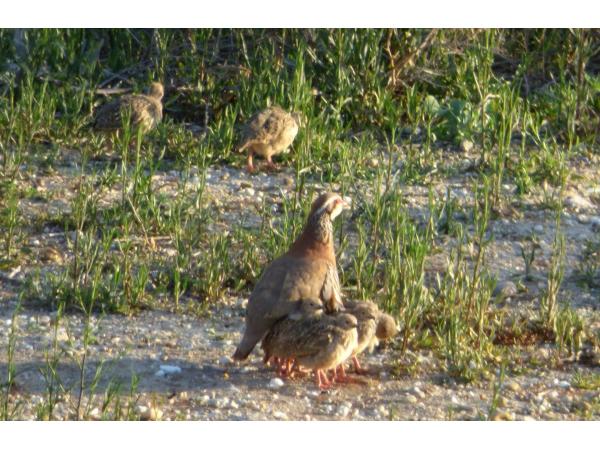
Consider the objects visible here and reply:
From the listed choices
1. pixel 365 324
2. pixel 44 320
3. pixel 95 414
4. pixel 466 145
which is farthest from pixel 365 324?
pixel 466 145

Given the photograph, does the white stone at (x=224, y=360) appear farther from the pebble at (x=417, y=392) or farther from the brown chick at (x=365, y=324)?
the pebble at (x=417, y=392)

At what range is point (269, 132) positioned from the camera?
1151cm

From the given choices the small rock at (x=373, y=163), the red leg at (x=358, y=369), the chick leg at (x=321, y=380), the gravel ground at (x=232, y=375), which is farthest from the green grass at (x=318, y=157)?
the chick leg at (x=321, y=380)

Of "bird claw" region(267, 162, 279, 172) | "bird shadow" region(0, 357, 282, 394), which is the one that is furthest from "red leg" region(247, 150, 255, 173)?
"bird shadow" region(0, 357, 282, 394)

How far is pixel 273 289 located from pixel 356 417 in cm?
99

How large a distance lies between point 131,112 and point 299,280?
4266 mm

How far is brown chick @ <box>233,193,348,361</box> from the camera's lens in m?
7.77

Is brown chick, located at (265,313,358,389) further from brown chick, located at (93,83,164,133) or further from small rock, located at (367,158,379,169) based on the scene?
brown chick, located at (93,83,164,133)

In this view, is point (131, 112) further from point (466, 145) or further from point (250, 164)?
point (466, 145)

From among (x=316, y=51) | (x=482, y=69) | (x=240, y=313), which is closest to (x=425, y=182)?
(x=482, y=69)

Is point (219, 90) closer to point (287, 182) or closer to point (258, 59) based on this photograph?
point (258, 59)

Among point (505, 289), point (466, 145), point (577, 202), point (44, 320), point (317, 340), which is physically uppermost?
point (466, 145)

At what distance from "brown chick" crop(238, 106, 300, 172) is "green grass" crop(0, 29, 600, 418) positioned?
197mm

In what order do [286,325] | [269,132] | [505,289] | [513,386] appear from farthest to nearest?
[269,132] → [505,289] → [513,386] → [286,325]
